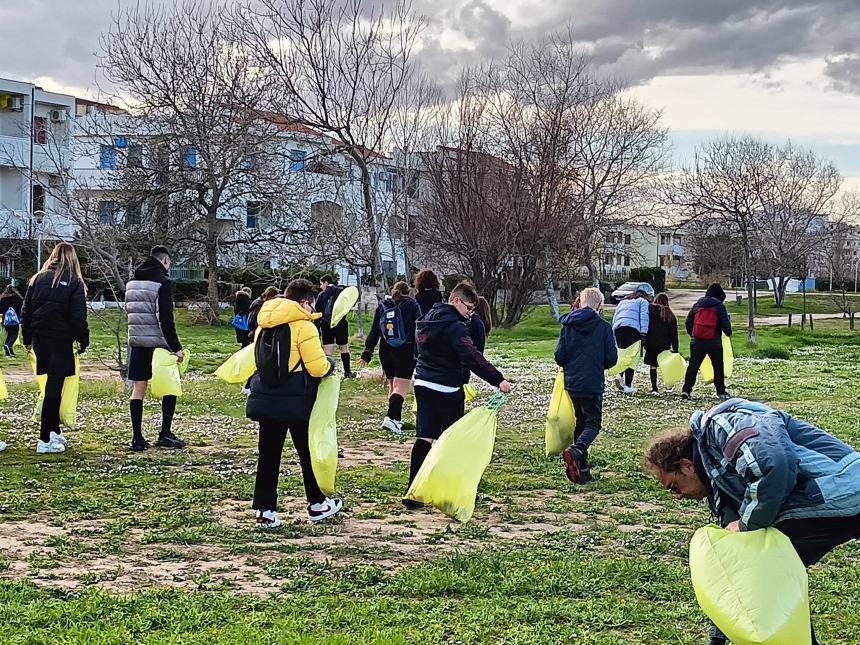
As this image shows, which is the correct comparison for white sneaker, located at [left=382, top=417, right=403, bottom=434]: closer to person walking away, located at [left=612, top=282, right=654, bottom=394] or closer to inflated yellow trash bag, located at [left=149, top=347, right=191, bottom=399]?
inflated yellow trash bag, located at [left=149, top=347, right=191, bottom=399]

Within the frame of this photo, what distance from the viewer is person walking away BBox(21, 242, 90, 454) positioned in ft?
30.6

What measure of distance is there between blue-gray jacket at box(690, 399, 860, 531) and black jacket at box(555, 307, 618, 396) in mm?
5180

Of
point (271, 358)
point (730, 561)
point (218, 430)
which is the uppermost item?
point (271, 358)

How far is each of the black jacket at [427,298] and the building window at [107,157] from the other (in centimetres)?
2475

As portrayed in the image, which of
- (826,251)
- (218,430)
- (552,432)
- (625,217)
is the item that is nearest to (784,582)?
(552,432)

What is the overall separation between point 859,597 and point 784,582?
2121 millimetres

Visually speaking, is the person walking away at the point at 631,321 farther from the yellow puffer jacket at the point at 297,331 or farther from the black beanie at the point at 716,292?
the yellow puffer jacket at the point at 297,331

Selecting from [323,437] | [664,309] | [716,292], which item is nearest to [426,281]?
[323,437]

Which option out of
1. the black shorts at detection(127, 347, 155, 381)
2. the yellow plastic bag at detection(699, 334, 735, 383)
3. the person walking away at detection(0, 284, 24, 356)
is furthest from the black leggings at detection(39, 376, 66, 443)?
the person walking away at detection(0, 284, 24, 356)

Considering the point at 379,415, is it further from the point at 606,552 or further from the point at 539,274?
the point at 539,274

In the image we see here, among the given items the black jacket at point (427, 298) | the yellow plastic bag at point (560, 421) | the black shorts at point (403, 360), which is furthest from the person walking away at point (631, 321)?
the yellow plastic bag at point (560, 421)

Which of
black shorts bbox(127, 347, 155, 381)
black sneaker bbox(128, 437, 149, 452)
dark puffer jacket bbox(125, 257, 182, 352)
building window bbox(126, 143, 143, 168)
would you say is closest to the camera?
dark puffer jacket bbox(125, 257, 182, 352)

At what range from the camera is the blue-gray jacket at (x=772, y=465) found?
3.60 m

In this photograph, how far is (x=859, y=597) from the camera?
552 cm
